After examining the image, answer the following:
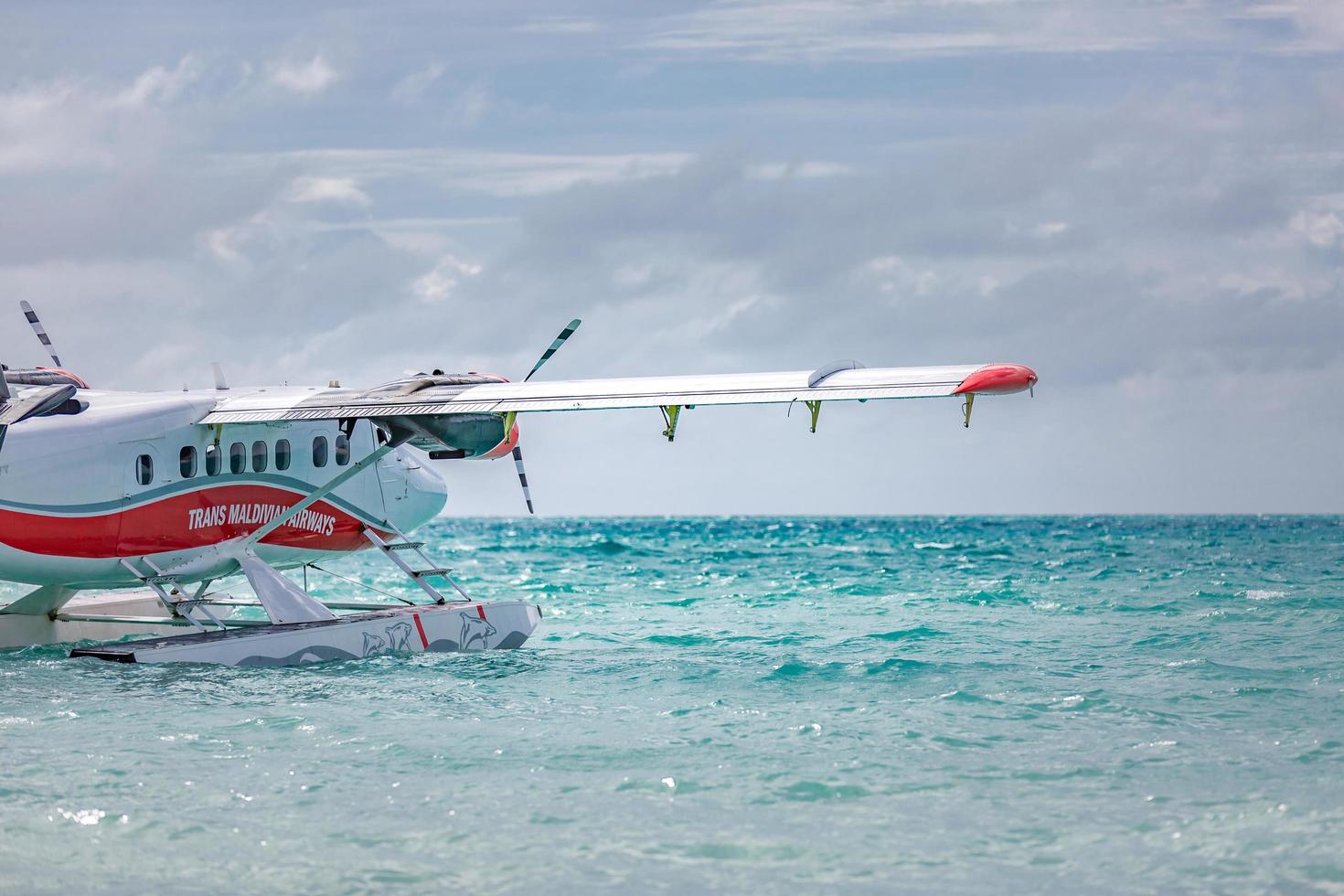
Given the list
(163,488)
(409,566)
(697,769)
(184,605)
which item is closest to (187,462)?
(163,488)

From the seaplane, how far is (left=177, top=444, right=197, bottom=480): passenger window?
0.05ft

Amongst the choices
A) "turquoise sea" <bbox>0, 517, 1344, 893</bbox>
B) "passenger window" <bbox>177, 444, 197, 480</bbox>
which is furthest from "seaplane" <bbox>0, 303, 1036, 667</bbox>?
"turquoise sea" <bbox>0, 517, 1344, 893</bbox>

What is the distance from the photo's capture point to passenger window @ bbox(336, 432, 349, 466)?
16266mm

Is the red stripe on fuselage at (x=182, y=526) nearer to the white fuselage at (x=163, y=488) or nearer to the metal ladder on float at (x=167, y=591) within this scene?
the white fuselage at (x=163, y=488)

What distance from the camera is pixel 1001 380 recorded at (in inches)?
437

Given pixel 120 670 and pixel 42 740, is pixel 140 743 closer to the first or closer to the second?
pixel 42 740

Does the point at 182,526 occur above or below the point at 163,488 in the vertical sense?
below

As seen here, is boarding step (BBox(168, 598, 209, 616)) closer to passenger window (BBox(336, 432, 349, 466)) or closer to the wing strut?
the wing strut

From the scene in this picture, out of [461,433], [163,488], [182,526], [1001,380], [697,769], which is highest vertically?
[1001,380]

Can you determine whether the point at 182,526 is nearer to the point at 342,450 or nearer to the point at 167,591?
the point at 167,591

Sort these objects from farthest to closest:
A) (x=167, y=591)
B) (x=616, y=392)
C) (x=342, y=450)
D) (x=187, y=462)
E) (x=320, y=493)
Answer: (x=342, y=450)
(x=320, y=493)
(x=167, y=591)
(x=187, y=462)
(x=616, y=392)

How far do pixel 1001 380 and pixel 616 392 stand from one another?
411 cm

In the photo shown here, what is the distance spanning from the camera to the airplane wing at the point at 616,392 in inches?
460

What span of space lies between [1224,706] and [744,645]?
6.80 metres
